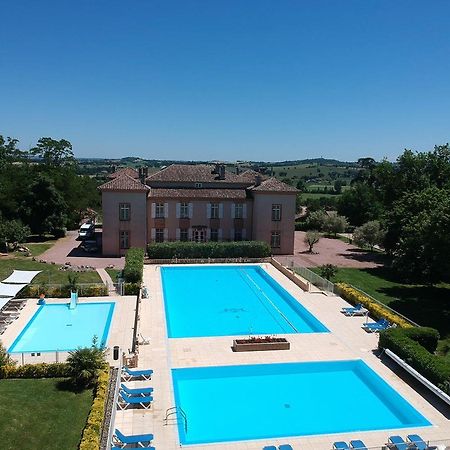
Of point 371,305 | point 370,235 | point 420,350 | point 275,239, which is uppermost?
point 370,235

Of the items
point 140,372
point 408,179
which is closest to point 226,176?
point 408,179

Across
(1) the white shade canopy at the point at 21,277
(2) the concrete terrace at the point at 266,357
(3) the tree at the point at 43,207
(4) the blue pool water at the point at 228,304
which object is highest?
(3) the tree at the point at 43,207

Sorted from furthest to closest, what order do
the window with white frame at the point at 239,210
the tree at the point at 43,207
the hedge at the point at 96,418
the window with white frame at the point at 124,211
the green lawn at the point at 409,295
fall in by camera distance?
1. the tree at the point at 43,207
2. the window with white frame at the point at 239,210
3. the window with white frame at the point at 124,211
4. the green lawn at the point at 409,295
5. the hedge at the point at 96,418

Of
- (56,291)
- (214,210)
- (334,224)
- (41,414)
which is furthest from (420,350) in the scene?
(334,224)

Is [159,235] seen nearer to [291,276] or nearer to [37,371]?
[291,276]

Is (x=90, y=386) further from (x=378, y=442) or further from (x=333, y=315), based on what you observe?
(x=333, y=315)

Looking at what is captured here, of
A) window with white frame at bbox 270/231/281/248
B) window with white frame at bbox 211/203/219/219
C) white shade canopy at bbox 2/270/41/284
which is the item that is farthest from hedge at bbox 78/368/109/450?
window with white frame at bbox 270/231/281/248

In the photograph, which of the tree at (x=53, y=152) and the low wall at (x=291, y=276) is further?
the tree at (x=53, y=152)

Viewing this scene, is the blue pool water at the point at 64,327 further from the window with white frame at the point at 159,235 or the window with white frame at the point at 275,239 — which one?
the window with white frame at the point at 275,239

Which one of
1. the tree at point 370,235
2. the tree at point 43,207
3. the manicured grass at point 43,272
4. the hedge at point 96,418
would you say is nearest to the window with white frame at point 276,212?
the tree at point 370,235
